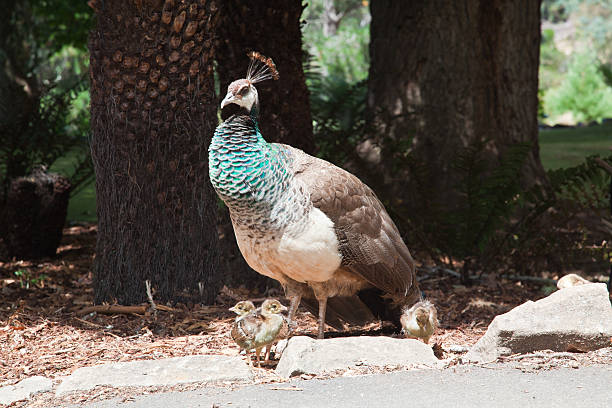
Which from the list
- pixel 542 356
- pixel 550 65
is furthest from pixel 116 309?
pixel 550 65

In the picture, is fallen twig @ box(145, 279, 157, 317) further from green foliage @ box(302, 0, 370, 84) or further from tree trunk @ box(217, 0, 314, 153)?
green foliage @ box(302, 0, 370, 84)

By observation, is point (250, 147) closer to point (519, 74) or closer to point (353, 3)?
point (519, 74)

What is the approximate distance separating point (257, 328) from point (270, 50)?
2.98 m

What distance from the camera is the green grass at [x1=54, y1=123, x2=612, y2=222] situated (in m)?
12.6

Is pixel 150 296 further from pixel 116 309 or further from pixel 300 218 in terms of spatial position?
pixel 300 218

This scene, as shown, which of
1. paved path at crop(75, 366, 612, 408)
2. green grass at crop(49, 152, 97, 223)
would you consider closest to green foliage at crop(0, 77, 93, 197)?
green grass at crop(49, 152, 97, 223)

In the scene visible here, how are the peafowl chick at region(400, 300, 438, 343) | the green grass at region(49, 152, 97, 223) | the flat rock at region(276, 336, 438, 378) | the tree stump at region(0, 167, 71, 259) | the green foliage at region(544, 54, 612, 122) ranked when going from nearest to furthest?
the flat rock at region(276, 336, 438, 378)
the peafowl chick at region(400, 300, 438, 343)
the tree stump at region(0, 167, 71, 259)
the green grass at region(49, 152, 97, 223)
the green foliage at region(544, 54, 612, 122)

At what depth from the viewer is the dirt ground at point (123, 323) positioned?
5297 mm

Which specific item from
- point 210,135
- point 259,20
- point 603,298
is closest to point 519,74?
point 259,20

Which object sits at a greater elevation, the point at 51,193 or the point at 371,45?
the point at 371,45

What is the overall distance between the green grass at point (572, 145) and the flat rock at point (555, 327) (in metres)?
8.59

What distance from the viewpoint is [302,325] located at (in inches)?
248

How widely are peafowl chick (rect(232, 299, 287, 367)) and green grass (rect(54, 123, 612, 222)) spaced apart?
744cm

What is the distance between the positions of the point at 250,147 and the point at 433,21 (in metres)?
4.89
